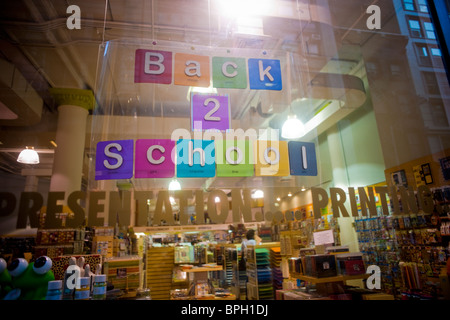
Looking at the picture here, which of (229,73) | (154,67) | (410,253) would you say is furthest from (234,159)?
(410,253)

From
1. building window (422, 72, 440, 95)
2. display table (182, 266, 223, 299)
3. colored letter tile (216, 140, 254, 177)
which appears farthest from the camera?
display table (182, 266, 223, 299)

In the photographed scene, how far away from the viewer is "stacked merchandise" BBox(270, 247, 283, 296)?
4754 millimetres

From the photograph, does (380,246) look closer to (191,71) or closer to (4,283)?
(191,71)

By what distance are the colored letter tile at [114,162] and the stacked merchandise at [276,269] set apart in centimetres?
354

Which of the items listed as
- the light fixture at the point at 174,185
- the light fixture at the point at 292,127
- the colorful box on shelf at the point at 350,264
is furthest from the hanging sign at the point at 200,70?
the colorful box on shelf at the point at 350,264

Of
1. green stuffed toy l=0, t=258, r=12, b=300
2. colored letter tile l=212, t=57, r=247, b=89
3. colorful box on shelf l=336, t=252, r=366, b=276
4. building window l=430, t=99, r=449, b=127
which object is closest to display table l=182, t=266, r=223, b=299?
colorful box on shelf l=336, t=252, r=366, b=276

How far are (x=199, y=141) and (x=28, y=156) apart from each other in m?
1.37

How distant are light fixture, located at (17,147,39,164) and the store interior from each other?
4 centimetres

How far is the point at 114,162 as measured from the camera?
6.96 feet

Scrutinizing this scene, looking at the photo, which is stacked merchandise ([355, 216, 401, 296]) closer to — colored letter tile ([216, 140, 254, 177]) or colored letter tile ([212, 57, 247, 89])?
colored letter tile ([216, 140, 254, 177])

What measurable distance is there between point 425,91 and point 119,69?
10.1 ft
